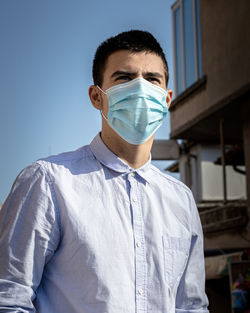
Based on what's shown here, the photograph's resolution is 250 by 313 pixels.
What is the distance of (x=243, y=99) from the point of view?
42.0ft

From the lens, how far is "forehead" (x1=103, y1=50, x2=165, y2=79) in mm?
2643

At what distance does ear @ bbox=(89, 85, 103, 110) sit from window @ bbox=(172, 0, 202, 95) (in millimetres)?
12717

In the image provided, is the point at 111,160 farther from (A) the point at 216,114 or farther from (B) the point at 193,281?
(A) the point at 216,114

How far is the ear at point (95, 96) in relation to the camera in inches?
111

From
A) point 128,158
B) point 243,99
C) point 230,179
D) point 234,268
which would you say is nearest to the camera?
point 128,158

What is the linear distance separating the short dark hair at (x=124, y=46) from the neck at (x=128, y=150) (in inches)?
12.3

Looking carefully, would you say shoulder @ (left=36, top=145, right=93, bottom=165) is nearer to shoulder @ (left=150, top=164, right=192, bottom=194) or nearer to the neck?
the neck

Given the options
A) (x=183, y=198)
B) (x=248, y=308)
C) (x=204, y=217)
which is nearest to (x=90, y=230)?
(x=183, y=198)

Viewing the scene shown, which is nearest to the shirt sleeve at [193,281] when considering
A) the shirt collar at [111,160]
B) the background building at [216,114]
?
the shirt collar at [111,160]

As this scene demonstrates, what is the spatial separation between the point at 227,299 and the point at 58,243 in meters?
10.2

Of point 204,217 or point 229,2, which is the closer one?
point 229,2

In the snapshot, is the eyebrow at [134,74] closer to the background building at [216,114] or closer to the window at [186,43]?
the background building at [216,114]

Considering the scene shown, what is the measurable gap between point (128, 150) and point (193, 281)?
2.16 feet

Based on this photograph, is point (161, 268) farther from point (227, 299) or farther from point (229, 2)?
point (229, 2)
